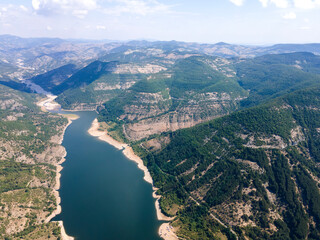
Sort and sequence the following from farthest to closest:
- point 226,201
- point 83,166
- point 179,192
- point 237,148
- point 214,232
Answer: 1. point 83,166
2. point 237,148
3. point 179,192
4. point 226,201
5. point 214,232

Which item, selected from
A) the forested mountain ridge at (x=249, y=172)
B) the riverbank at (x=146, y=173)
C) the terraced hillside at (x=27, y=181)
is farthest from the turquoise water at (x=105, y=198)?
the forested mountain ridge at (x=249, y=172)

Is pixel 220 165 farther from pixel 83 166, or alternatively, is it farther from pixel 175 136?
pixel 83 166

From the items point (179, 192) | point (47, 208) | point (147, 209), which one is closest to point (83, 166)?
point (47, 208)

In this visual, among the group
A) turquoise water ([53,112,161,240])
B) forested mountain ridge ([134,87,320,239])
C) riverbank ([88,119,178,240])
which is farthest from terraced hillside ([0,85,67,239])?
forested mountain ridge ([134,87,320,239])

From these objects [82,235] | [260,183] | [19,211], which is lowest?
[82,235]

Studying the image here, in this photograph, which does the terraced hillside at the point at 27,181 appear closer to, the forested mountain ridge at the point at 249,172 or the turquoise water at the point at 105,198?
the turquoise water at the point at 105,198
